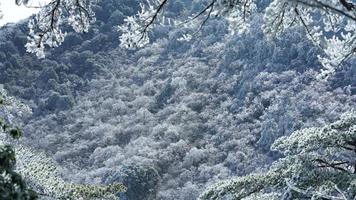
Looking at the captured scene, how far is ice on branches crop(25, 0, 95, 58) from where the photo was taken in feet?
13.9

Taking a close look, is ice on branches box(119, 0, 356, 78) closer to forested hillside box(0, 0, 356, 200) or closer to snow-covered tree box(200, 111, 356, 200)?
snow-covered tree box(200, 111, 356, 200)

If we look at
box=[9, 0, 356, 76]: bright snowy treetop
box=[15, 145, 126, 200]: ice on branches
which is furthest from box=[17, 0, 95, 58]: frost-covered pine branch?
box=[15, 145, 126, 200]: ice on branches

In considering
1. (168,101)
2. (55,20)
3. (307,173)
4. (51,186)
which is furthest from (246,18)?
(168,101)

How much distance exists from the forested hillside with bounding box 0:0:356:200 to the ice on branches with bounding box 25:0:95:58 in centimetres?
2177

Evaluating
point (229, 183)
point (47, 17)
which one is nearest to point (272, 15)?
point (47, 17)

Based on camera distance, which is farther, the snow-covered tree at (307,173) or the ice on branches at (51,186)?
the ice on branches at (51,186)

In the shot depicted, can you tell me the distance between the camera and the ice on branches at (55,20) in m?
4.25

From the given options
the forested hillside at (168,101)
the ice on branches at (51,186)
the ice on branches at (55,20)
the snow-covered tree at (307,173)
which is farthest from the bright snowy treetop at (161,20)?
the forested hillside at (168,101)

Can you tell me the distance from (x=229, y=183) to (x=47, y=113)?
3652 cm

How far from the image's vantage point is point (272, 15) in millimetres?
4406

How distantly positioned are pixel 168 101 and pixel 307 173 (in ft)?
122

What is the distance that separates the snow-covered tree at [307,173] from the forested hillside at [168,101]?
1801 cm

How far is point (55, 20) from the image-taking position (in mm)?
Result: 4273

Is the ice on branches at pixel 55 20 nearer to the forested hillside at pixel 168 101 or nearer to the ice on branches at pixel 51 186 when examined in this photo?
the ice on branches at pixel 51 186
